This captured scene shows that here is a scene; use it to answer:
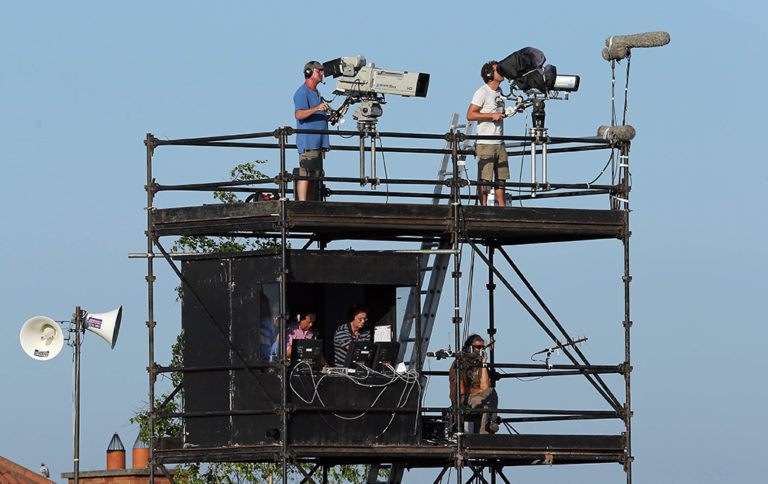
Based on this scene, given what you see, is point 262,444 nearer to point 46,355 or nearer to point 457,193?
point 457,193

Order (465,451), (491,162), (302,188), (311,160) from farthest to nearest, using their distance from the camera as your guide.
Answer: (491,162)
(311,160)
(302,188)
(465,451)

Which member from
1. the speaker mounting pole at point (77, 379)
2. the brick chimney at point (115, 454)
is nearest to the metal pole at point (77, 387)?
the speaker mounting pole at point (77, 379)

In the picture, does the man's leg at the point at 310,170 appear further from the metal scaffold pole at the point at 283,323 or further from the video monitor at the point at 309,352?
the video monitor at the point at 309,352

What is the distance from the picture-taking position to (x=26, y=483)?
4131 cm

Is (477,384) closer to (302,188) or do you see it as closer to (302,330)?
(302,330)

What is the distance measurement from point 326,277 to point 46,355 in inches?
393

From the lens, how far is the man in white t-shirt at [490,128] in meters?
30.3

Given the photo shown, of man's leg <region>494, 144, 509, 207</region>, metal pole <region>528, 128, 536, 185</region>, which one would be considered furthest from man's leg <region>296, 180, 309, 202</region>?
metal pole <region>528, 128, 536, 185</region>

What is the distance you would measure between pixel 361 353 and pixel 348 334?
2.59 feet

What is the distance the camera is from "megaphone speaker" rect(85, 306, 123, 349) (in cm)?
3819

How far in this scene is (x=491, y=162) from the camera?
30.2 m

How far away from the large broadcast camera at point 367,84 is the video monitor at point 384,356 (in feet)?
10.8

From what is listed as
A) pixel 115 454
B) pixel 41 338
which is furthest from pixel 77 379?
pixel 115 454

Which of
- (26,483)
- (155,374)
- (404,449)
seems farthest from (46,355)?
(404,449)
